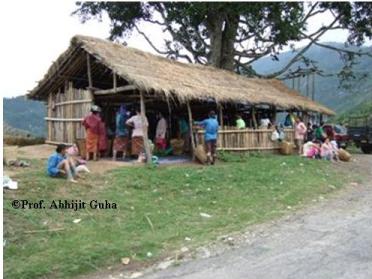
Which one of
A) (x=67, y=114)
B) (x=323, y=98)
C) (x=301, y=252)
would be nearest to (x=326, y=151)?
(x=67, y=114)

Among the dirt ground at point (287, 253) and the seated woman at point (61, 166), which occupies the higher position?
the seated woman at point (61, 166)

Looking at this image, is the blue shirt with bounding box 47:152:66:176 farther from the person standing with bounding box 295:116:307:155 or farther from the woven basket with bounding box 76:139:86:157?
the person standing with bounding box 295:116:307:155

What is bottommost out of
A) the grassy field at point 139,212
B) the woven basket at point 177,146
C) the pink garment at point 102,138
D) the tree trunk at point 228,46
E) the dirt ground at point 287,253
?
the dirt ground at point 287,253

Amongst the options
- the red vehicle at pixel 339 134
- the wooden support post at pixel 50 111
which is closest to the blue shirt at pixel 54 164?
the wooden support post at pixel 50 111

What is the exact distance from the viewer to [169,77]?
1497 centimetres

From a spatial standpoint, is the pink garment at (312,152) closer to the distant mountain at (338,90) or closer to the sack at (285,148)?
the sack at (285,148)

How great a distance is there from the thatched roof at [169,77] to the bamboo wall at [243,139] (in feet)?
3.44

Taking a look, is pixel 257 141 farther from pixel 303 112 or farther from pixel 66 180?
pixel 66 180

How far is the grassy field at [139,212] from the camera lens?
21.5 ft

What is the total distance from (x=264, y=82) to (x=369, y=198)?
1329cm

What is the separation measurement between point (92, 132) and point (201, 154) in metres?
3.10

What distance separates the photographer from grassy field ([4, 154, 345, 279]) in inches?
258

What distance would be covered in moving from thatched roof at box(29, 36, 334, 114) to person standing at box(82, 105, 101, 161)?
4.82 ft

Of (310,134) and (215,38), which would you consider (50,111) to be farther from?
(310,134)
